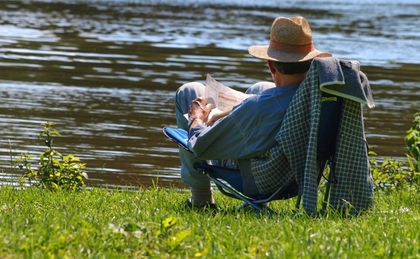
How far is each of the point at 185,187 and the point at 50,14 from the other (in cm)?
2301

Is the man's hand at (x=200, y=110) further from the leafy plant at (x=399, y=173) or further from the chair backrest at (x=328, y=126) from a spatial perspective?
the leafy plant at (x=399, y=173)

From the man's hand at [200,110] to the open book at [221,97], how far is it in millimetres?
33

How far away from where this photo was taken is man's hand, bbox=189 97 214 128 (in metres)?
6.83

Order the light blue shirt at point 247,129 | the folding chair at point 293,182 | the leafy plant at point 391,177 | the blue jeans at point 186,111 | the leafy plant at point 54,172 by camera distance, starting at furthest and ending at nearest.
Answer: the leafy plant at point 391,177
the leafy plant at point 54,172
the blue jeans at point 186,111
the light blue shirt at point 247,129
the folding chair at point 293,182

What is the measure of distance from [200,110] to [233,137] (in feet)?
1.46

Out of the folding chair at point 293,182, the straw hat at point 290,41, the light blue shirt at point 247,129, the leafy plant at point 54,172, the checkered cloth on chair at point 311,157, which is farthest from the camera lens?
the leafy plant at point 54,172

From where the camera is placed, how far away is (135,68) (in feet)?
63.5

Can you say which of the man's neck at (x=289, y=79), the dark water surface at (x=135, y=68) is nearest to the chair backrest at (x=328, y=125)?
the man's neck at (x=289, y=79)

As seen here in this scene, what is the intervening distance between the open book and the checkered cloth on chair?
0.55 m

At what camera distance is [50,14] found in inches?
1257

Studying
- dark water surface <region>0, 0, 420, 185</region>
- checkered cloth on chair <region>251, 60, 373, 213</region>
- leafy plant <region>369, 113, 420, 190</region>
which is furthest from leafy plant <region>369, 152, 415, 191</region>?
checkered cloth on chair <region>251, 60, 373, 213</region>

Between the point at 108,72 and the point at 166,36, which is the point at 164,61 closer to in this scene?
the point at 108,72

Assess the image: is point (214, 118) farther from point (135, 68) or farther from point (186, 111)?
point (135, 68)

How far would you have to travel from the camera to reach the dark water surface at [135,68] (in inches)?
471
